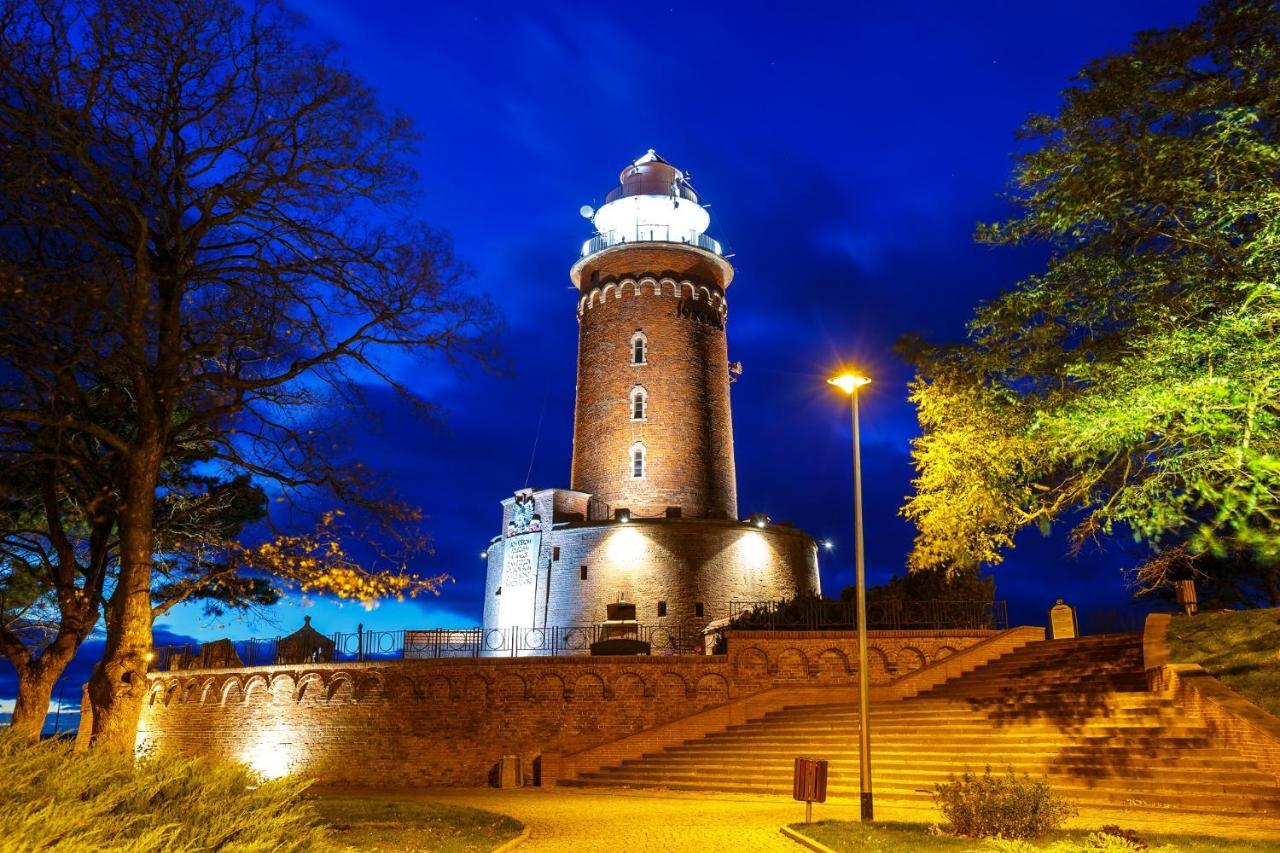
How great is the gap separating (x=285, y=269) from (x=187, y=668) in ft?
73.4

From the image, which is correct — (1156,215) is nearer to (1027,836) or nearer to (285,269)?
(1027,836)

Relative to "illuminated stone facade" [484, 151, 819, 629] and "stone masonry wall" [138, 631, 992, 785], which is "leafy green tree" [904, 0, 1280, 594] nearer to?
"stone masonry wall" [138, 631, 992, 785]

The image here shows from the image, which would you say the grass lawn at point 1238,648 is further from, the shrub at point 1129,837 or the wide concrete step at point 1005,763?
the shrub at point 1129,837

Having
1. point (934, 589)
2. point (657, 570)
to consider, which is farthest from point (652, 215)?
point (934, 589)

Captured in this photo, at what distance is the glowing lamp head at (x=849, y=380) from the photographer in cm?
Answer: 1441

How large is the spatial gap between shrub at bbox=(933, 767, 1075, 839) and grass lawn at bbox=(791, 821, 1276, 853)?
0.63 feet

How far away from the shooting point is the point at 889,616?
81.6ft

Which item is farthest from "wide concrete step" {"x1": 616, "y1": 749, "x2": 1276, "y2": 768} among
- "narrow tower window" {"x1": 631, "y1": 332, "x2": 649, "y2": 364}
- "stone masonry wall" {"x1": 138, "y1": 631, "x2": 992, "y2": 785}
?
"narrow tower window" {"x1": 631, "y1": 332, "x2": 649, "y2": 364}

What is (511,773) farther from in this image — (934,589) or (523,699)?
(934,589)

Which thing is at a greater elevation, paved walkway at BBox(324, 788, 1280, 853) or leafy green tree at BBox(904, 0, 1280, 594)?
leafy green tree at BBox(904, 0, 1280, 594)

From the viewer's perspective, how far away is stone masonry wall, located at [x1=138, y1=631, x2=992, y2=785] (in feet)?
75.5

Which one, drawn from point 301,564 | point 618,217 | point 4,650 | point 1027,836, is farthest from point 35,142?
point 618,217

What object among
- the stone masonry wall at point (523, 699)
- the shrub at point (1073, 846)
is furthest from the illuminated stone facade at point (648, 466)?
the shrub at point (1073, 846)

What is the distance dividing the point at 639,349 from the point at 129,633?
2592cm
